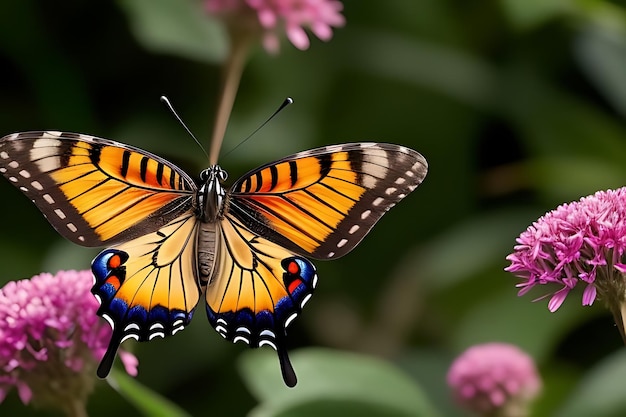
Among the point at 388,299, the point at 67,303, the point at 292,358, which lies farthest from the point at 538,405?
the point at 67,303

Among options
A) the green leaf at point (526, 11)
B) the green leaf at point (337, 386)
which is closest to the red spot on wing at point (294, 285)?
the green leaf at point (337, 386)

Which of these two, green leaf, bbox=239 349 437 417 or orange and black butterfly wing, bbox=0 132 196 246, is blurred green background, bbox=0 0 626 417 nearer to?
green leaf, bbox=239 349 437 417

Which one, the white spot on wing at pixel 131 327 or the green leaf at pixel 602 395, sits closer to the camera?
the white spot on wing at pixel 131 327

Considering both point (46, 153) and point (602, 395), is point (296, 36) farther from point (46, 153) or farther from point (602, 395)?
point (602, 395)

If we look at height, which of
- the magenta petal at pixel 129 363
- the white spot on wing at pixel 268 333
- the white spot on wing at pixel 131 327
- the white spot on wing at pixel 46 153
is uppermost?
the white spot on wing at pixel 46 153

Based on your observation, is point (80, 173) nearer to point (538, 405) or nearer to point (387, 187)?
point (387, 187)

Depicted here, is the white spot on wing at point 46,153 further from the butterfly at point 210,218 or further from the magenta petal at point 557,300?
the magenta petal at point 557,300

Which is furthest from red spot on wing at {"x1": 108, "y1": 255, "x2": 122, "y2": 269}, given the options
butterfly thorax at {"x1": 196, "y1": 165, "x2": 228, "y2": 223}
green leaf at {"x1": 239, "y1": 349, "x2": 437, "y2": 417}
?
green leaf at {"x1": 239, "y1": 349, "x2": 437, "y2": 417}
